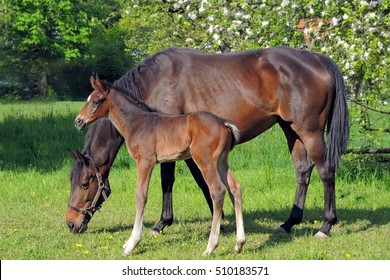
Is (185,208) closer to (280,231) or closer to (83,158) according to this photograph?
(280,231)

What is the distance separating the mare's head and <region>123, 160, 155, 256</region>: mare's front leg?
3.88 ft

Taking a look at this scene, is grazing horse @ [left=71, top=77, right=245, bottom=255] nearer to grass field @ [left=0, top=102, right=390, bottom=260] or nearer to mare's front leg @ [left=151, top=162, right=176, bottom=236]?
grass field @ [left=0, top=102, right=390, bottom=260]

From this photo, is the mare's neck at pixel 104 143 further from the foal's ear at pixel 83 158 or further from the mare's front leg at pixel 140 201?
the mare's front leg at pixel 140 201

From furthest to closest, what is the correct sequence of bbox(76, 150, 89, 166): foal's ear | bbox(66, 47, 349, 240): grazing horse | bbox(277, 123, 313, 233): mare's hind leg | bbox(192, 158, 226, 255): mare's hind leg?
bbox(277, 123, 313, 233): mare's hind leg, bbox(66, 47, 349, 240): grazing horse, bbox(76, 150, 89, 166): foal's ear, bbox(192, 158, 226, 255): mare's hind leg

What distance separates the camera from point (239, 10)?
1092 cm

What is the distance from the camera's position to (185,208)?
10.0 metres

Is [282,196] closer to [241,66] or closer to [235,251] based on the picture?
[241,66]

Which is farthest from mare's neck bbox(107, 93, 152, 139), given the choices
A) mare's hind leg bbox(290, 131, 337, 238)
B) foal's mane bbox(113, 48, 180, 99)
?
mare's hind leg bbox(290, 131, 337, 238)

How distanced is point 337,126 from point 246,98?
113 cm

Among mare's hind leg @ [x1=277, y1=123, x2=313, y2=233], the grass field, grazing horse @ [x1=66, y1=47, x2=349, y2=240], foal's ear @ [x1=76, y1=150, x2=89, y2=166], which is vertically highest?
grazing horse @ [x1=66, y1=47, x2=349, y2=240]

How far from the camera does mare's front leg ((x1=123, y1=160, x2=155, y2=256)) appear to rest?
667 cm

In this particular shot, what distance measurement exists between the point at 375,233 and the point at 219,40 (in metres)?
4.37

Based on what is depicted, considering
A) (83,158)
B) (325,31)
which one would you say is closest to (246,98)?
(83,158)

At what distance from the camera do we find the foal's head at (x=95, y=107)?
6.96 m
